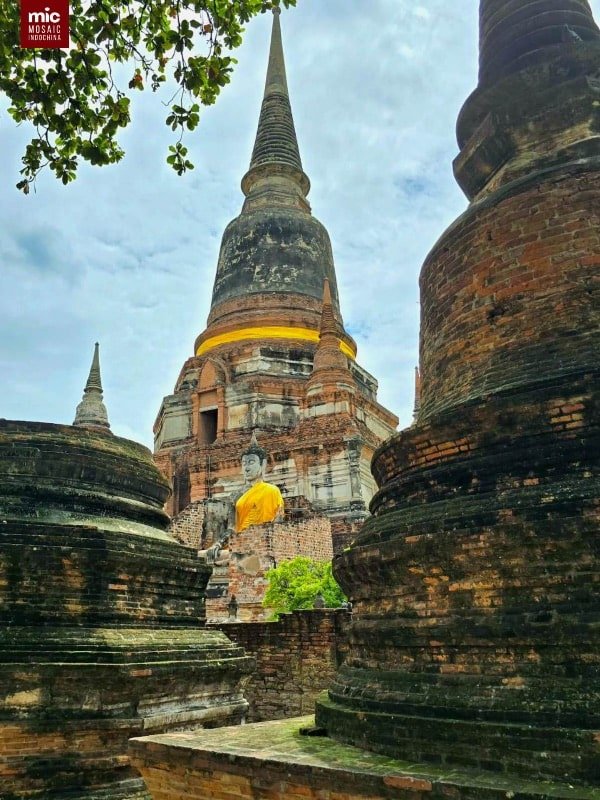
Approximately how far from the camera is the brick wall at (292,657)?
10.9 meters

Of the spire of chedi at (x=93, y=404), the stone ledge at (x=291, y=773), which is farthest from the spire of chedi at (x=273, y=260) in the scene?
the stone ledge at (x=291, y=773)

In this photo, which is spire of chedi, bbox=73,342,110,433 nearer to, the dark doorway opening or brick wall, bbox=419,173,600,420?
the dark doorway opening

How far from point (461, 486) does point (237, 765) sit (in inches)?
100

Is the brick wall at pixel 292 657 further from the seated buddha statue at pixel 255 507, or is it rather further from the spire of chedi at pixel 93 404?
the spire of chedi at pixel 93 404

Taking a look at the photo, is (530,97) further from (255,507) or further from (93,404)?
(93,404)

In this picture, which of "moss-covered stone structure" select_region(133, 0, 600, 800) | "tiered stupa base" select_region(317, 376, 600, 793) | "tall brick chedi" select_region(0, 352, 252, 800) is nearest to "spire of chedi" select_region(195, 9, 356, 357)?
"tall brick chedi" select_region(0, 352, 252, 800)

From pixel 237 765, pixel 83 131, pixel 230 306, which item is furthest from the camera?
pixel 230 306

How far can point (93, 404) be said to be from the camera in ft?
112

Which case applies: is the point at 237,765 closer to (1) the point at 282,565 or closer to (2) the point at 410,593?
(2) the point at 410,593

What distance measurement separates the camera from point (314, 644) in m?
11.0

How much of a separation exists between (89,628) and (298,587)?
29.6 feet

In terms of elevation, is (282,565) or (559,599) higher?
(282,565)

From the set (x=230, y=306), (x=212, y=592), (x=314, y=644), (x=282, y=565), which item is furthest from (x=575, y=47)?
(x=230, y=306)
